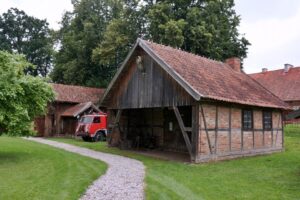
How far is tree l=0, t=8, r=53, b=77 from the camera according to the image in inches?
2215

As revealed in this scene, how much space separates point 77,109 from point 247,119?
1858cm

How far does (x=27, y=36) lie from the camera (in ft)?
188

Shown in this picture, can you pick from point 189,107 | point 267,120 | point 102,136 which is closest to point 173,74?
point 189,107

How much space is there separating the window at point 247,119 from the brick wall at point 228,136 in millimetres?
299

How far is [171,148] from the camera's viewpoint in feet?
72.2

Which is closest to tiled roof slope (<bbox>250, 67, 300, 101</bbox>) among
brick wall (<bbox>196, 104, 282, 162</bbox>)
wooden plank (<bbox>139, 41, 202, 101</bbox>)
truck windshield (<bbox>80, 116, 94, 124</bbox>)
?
brick wall (<bbox>196, 104, 282, 162</bbox>)

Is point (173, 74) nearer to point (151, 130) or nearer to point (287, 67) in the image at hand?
point (151, 130)

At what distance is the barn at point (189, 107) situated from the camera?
1653 centimetres

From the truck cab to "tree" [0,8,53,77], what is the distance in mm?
30688

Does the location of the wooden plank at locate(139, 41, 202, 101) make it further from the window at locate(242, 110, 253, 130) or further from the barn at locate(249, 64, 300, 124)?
the barn at locate(249, 64, 300, 124)

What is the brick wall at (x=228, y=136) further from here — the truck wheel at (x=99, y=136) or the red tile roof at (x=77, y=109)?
the red tile roof at (x=77, y=109)

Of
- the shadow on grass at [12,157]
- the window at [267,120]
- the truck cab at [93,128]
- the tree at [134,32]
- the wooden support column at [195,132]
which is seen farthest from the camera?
the tree at [134,32]

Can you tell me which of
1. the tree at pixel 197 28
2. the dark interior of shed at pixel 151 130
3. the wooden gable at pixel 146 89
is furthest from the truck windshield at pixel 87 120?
the tree at pixel 197 28

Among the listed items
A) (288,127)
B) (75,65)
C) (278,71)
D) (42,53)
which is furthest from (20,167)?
(42,53)
